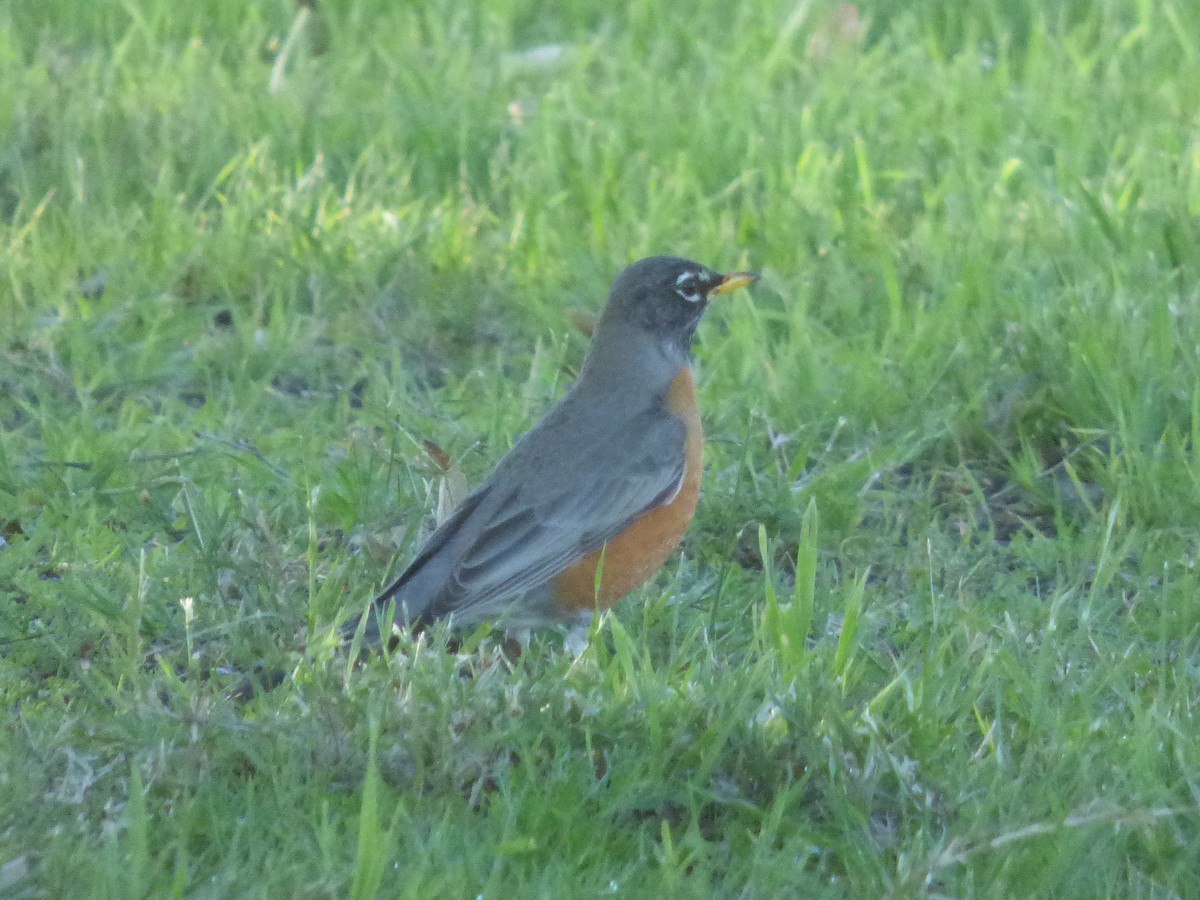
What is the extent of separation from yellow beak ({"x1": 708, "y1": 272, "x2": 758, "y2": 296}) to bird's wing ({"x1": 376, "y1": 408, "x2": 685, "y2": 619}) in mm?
527

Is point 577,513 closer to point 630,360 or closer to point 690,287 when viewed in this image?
point 630,360

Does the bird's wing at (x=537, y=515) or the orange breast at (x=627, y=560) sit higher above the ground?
the bird's wing at (x=537, y=515)

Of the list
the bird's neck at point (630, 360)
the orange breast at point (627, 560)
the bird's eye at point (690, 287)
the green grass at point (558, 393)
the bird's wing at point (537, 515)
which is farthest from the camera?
the bird's eye at point (690, 287)

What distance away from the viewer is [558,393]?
5.16 metres

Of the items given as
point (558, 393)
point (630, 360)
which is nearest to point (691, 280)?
point (630, 360)

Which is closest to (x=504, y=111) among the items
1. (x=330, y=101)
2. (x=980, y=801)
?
(x=330, y=101)

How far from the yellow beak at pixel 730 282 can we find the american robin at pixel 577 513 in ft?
0.95

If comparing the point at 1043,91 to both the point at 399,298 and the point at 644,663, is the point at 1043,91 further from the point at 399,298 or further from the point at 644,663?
the point at 644,663

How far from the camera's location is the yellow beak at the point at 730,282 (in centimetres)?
464

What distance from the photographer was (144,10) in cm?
737

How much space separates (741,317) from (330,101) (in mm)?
2127

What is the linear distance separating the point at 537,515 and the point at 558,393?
48.1 inches

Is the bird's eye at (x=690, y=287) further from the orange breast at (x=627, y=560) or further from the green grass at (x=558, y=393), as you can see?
the orange breast at (x=627, y=560)

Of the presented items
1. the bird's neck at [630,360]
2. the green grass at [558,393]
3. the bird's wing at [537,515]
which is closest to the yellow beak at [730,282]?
the bird's neck at [630,360]
